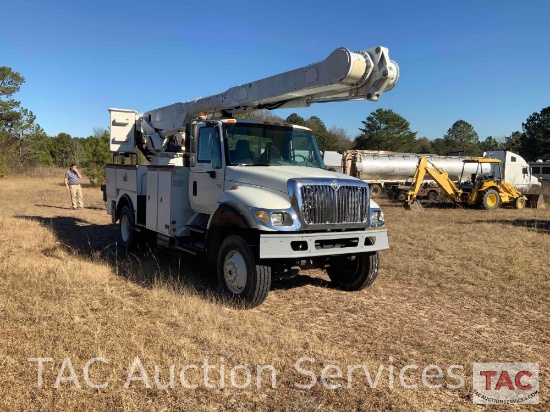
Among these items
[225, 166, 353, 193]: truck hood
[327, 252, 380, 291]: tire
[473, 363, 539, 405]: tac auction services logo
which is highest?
[225, 166, 353, 193]: truck hood

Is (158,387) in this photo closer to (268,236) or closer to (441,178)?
(268,236)

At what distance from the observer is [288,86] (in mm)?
6656

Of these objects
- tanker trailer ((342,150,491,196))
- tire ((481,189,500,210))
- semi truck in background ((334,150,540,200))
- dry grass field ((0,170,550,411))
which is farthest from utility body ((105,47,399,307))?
tanker trailer ((342,150,491,196))

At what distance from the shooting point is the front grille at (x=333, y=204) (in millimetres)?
5660

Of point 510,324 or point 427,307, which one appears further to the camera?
point 427,307

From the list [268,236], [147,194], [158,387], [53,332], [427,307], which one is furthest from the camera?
[147,194]

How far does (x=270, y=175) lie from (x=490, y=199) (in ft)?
59.6

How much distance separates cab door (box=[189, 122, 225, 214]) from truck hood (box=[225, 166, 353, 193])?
0.90 feet

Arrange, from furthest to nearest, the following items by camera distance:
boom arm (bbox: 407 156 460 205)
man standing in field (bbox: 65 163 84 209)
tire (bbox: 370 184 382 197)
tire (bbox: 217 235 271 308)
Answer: tire (bbox: 370 184 382 197) < boom arm (bbox: 407 156 460 205) < man standing in field (bbox: 65 163 84 209) < tire (bbox: 217 235 271 308)

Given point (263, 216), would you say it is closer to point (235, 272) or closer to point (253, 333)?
point (235, 272)

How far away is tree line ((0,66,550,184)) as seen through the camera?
3414 centimetres

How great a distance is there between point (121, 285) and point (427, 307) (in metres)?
4.45

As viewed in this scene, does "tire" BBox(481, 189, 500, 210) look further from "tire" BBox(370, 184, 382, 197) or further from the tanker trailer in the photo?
"tire" BBox(370, 184, 382, 197)

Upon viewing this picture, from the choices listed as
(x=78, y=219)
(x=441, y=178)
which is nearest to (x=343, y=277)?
(x=78, y=219)
